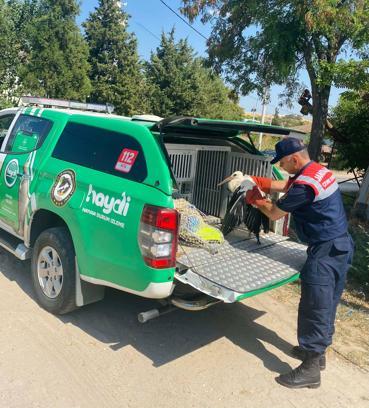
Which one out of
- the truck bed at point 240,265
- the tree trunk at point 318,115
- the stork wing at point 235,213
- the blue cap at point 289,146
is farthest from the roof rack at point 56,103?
the tree trunk at point 318,115

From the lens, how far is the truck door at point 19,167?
4.57 m

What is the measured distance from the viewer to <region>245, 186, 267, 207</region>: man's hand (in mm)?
3832

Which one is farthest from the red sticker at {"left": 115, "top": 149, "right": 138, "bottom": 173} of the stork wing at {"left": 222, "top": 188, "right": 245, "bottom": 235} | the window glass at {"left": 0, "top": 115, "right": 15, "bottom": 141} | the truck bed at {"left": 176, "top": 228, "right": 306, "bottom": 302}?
the window glass at {"left": 0, "top": 115, "right": 15, "bottom": 141}

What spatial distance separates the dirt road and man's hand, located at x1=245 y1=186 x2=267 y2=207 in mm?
1309

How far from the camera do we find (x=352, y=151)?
38.1 feet

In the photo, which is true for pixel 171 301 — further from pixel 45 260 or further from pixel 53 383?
pixel 45 260

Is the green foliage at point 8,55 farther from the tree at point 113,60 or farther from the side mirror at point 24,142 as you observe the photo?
the side mirror at point 24,142

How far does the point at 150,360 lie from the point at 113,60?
1087 inches

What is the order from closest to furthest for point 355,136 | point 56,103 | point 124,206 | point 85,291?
point 124,206 → point 85,291 → point 56,103 → point 355,136

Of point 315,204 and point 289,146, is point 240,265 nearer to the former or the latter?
point 315,204

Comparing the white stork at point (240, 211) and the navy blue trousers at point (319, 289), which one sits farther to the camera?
the white stork at point (240, 211)

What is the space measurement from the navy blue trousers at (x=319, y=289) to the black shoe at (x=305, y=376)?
0.30 ft

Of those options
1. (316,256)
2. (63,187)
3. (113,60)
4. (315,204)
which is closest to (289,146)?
(315,204)

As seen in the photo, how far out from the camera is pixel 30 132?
481 cm
